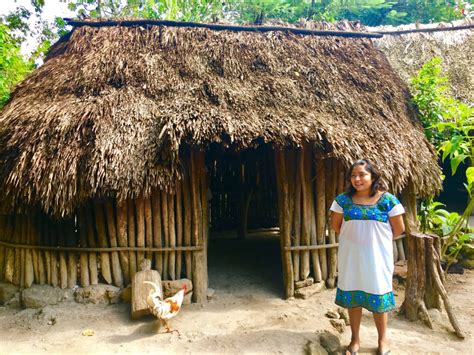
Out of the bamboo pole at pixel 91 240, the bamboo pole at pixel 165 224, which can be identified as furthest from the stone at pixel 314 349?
the bamboo pole at pixel 91 240

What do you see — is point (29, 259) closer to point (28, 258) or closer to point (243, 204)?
point (28, 258)

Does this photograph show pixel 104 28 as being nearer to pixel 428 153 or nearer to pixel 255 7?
pixel 428 153

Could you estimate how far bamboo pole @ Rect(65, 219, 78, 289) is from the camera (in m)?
4.38

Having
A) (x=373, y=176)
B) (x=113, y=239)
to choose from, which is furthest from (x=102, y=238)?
(x=373, y=176)

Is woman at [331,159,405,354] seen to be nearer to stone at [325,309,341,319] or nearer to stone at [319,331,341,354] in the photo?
stone at [319,331,341,354]

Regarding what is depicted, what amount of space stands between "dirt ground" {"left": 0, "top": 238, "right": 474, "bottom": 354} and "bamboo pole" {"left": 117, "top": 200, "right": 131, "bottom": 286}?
0.38 m

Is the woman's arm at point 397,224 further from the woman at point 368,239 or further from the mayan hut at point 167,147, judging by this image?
the mayan hut at point 167,147

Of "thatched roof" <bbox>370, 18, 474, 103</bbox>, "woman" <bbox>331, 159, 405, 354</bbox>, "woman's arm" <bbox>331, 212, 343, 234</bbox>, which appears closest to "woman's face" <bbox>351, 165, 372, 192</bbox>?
"woman" <bbox>331, 159, 405, 354</bbox>

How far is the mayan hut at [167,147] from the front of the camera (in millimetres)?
4035

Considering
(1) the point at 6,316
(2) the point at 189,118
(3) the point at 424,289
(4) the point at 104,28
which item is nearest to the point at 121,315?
(1) the point at 6,316

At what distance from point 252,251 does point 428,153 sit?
145 inches

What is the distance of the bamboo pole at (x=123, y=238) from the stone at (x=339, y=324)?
8.45 ft

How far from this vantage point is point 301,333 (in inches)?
143

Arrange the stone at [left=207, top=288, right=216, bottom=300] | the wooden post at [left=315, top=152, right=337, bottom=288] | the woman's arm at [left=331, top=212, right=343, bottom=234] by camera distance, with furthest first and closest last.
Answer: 1. the wooden post at [left=315, top=152, right=337, bottom=288]
2. the stone at [left=207, top=288, right=216, bottom=300]
3. the woman's arm at [left=331, top=212, right=343, bottom=234]
